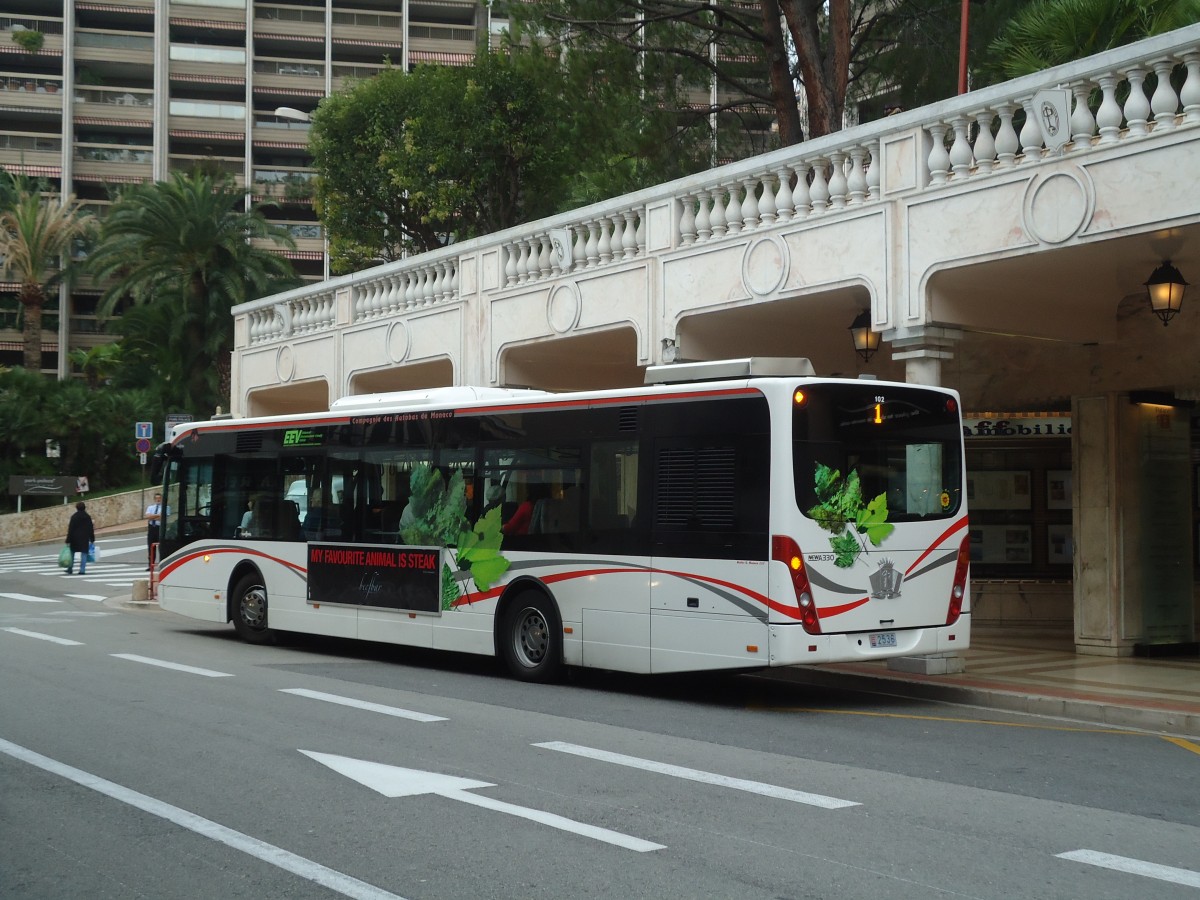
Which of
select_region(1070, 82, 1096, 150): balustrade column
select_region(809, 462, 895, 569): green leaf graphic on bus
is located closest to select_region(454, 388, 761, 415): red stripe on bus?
select_region(809, 462, 895, 569): green leaf graphic on bus

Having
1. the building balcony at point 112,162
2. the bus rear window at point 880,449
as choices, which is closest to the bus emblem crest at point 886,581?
the bus rear window at point 880,449

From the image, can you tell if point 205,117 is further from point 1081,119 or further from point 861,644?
point 861,644

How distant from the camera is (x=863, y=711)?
1170 cm

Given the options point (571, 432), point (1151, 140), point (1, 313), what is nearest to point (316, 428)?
point (571, 432)

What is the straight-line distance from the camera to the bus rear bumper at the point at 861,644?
11102 mm

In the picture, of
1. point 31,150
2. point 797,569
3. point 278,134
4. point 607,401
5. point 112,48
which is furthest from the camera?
point 278,134

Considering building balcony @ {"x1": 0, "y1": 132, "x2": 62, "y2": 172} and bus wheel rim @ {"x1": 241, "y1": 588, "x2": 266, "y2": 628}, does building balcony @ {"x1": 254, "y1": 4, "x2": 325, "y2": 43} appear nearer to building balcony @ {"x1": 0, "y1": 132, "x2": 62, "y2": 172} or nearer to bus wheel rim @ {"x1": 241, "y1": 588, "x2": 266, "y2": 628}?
building balcony @ {"x1": 0, "y1": 132, "x2": 62, "y2": 172}

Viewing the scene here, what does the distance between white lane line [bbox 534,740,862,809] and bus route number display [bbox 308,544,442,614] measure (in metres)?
5.27

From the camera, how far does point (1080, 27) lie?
16.0 m

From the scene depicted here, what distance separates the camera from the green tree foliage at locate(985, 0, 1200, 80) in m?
15.3

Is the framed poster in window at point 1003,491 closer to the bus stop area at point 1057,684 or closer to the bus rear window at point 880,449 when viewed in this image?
the bus stop area at point 1057,684

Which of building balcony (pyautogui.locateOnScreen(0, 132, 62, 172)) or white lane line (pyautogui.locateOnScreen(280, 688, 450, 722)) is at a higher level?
building balcony (pyautogui.locateOnScreen(0, 132, 62, 172))

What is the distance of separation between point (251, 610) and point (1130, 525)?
10.7 meters

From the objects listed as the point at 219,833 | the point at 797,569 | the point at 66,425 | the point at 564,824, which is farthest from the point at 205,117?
the point at 564,824
